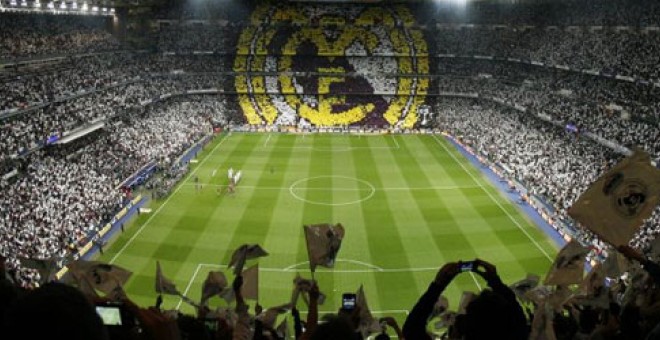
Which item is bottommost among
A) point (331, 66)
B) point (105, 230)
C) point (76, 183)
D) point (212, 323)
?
point (105, 230)

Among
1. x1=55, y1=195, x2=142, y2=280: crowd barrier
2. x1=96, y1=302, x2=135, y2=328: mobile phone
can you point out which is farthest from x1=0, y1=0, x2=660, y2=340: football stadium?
x1=55, y1=195, x2=142, y2=280: crowd barrier

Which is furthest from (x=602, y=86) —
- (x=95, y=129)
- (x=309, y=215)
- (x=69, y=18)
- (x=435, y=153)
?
(x=69, y=18)

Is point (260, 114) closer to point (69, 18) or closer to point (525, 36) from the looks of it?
point (69, 18)

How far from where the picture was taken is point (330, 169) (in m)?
48.8

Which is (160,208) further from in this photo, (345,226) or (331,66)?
(331,66)

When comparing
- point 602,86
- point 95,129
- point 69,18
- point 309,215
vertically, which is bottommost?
point 309,215

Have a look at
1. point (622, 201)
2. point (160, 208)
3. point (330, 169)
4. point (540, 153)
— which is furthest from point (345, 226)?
point (622, 201)

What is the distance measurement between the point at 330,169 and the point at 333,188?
19.2ft

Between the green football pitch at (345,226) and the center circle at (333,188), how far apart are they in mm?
87

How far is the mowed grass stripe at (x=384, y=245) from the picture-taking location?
25914mm

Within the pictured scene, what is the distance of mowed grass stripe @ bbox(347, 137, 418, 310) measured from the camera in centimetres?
2591

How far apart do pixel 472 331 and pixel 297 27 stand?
7933 centimetres

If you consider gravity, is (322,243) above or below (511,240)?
above

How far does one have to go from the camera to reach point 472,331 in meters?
4.25
